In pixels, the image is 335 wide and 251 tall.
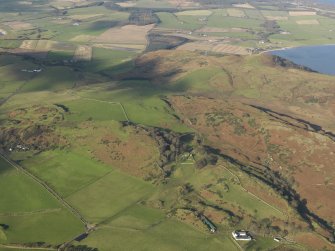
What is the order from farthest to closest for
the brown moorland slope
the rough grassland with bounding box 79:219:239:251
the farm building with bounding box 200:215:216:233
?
the brown moorland slope
the farm building with bounding box 200:215:216:233
the rough grassland with bounding box 79:219:239:251

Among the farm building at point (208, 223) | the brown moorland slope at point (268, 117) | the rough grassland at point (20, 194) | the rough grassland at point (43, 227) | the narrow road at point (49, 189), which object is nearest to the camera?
the rough grassland at point (43, 227)

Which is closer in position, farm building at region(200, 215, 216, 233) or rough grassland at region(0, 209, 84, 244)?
rough grassland at region(0, 209, 84, 244)

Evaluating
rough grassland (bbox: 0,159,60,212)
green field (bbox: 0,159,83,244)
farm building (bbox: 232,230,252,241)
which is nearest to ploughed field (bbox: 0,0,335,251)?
rough grassland (bbox: 0,159,60,212)

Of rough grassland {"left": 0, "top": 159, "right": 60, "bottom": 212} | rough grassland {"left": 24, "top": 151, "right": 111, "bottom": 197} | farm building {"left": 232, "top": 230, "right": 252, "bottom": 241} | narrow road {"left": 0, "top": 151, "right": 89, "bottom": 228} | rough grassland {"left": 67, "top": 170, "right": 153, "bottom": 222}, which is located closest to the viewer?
farm building {"left": 232, "top": 230, "right": 252, "bottom": 241}

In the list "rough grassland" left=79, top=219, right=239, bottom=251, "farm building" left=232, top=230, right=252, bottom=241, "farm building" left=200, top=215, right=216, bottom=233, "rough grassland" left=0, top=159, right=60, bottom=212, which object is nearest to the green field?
"rough grassland" left=0, top=159, right=60, bottom=212

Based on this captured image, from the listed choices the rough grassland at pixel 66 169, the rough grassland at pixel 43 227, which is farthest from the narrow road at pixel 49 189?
the rough grassland at pixel 66 169

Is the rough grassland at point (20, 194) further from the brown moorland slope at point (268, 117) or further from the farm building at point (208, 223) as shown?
the brown moorland slope at point (268, 117)

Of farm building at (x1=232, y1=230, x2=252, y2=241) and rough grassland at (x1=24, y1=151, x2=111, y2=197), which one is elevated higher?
rough grassland at (x1=24, y1=151, x2=111, y2=197)

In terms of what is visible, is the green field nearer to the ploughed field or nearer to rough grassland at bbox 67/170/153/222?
the ploughed field

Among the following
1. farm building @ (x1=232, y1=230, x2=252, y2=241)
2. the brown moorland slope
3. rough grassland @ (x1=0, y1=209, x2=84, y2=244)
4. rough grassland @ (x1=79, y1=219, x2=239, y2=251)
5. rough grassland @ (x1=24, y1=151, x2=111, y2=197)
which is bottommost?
rough grassland @ (x1=79, y1=219, x2=239, y2=251)
